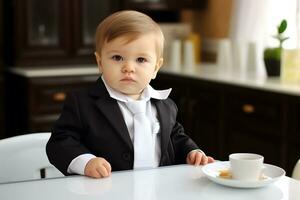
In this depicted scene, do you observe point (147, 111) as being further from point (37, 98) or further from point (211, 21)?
point (211, 21)

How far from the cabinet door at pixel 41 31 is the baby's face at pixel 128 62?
2.40 m

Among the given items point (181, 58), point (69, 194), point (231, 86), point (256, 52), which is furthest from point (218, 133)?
point (69, 194)

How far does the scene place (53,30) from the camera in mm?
3754

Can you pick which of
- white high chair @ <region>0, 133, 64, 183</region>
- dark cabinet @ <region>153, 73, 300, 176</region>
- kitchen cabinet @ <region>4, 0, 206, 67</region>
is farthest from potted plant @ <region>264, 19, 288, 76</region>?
white high chair @ <region>0, 133, 64, 183</region>

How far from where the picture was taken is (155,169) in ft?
4.31

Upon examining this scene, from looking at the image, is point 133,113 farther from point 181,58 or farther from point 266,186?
point 181,58

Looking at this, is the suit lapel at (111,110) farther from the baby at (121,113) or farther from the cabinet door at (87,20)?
the cabinet door at (87,20)

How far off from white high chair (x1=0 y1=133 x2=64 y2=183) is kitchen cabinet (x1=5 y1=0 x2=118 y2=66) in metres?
2.12

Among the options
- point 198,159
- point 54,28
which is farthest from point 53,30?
point 198,159

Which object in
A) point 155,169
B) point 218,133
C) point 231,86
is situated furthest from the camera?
point 218,133

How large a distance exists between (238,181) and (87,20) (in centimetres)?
283

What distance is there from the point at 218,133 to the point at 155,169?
6.51 ft

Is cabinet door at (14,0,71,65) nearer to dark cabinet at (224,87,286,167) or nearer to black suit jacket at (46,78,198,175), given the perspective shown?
dark cabinet at (224,87,286,167)

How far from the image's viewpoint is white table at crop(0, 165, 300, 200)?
1117 millimetres
